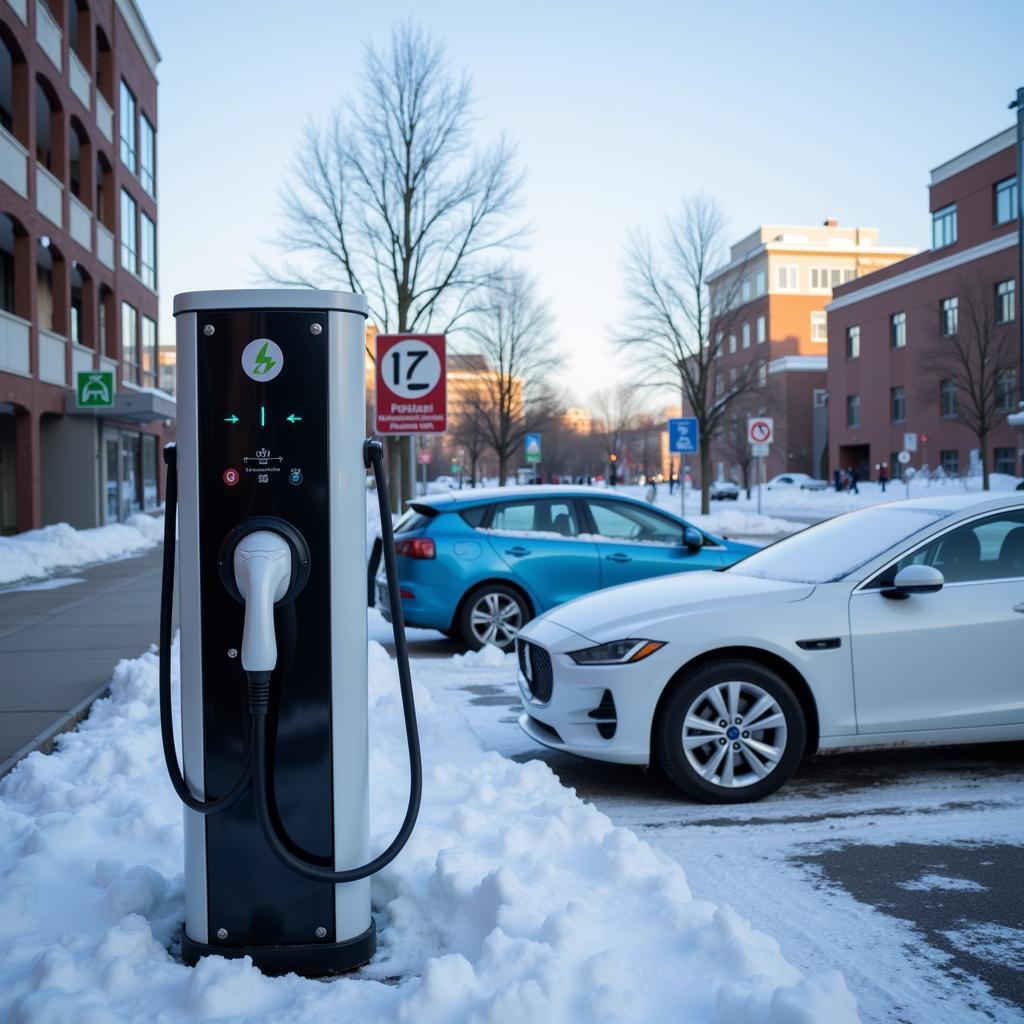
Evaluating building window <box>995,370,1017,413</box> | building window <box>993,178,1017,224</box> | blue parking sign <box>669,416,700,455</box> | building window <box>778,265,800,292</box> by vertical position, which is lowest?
blue parking sign <box>669,416,700,455</box>

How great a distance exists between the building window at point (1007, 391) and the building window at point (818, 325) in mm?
39967

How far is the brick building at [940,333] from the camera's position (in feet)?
159

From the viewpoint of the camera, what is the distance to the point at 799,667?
217 inches

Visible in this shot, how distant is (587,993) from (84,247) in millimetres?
30003

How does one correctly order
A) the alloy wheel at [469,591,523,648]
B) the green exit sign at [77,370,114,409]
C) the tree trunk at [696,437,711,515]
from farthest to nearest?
the tree trunk at [696,437,711,515]
the green exit sign at [77,370,114,409]
the alloy wheel at [469,591,523,648]

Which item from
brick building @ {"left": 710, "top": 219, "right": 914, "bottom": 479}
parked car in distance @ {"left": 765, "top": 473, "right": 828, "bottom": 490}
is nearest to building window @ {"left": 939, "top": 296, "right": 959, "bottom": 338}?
parked car in distance @ {"left": 765, "top": 473, "right": 828, "bottom": 490}

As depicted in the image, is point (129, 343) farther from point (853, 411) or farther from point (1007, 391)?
point (853, 411)

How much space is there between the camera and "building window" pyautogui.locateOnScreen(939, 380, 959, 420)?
181 feet

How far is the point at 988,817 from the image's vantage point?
5.22 m

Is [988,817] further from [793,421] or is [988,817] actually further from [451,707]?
[793,421]

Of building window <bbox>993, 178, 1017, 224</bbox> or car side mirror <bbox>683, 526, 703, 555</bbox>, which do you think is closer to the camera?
car side mirror <bbox>683, 526, 703, 555</bbox>

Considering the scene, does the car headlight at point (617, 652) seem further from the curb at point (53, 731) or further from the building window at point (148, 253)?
the building window at point (148, 253)

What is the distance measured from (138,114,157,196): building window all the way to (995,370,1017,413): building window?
33.8 metres

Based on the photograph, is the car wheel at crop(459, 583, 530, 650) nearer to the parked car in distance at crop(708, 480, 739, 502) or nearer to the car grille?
the car grille
